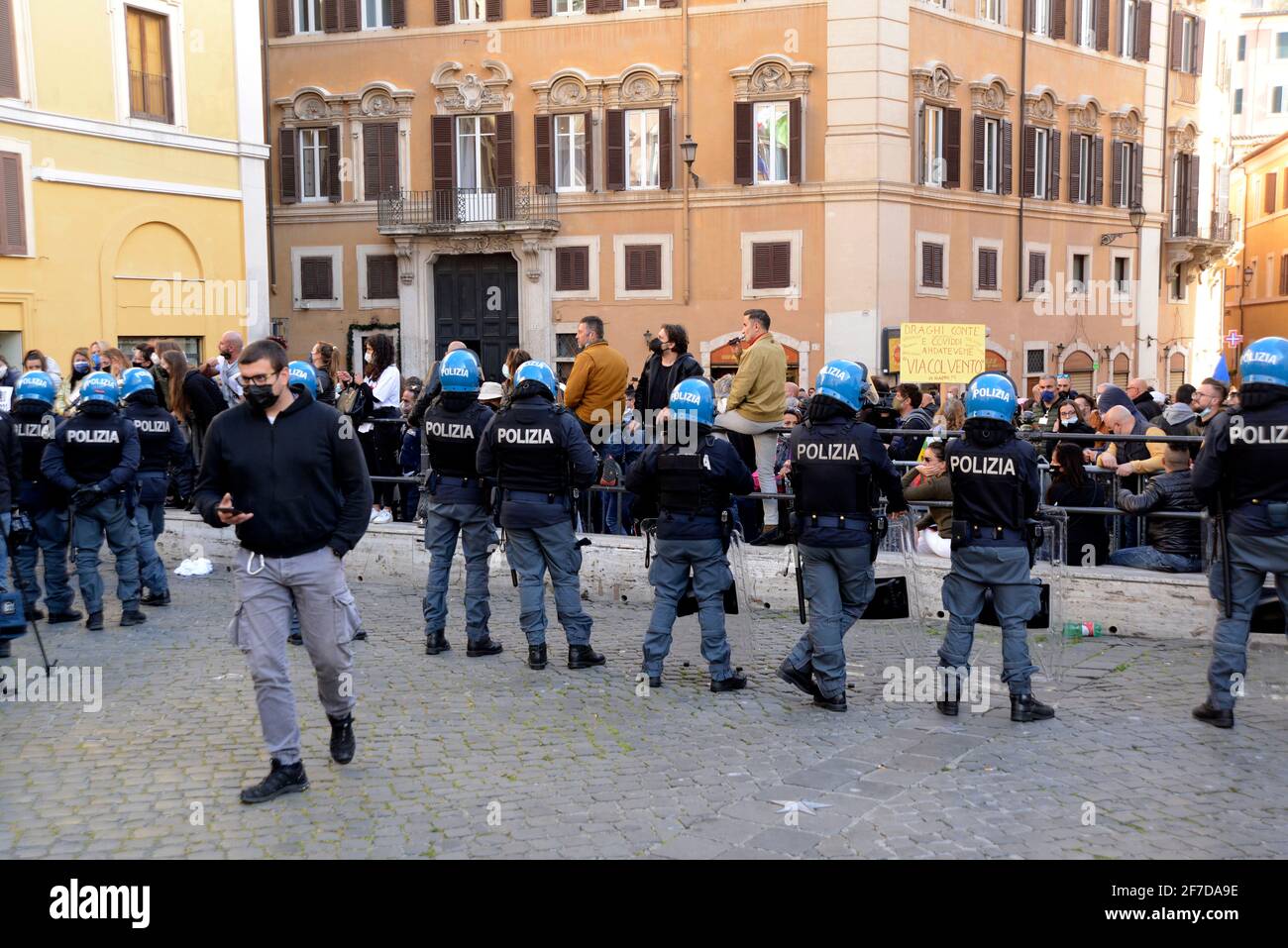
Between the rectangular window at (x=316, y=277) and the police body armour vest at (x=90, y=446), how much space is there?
72.6ft

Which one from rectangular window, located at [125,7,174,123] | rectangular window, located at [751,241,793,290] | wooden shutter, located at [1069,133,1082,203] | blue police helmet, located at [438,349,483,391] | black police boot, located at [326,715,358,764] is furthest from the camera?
wooden shutter, located at [1069,133,1082,203]

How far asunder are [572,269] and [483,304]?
2.30 metres

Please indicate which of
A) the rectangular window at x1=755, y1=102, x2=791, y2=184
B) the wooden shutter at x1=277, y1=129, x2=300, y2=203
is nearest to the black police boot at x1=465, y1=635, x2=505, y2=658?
the rectangular window at x1=755, y1=102, x2=791, y2=184

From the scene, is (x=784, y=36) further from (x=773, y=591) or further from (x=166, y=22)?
(x=773, y=591)

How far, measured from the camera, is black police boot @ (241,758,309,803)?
6371 mm

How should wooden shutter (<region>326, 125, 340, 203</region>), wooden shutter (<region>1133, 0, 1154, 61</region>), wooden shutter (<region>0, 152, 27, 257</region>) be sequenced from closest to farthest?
wooden shutter (<region>0, 152, 27, 257</region>) → wooden shutter (<region>326, 125, 340, 203</region>) → wooden shutter (<region>1133, 0, 1154, 61</region>)

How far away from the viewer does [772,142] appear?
28.9 metres

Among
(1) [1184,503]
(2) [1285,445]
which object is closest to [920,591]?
(1) [1184,503]

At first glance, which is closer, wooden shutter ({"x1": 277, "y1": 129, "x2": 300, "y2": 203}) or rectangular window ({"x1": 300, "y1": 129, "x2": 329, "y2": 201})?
rectangular window ({"x1": 300, "y1": 129, "x2": 329, "y2": 201})

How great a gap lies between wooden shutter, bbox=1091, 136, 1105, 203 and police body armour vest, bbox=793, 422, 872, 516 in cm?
2947

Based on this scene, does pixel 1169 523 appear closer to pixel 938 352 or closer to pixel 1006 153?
pixel 938 352

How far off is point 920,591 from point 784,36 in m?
20.8

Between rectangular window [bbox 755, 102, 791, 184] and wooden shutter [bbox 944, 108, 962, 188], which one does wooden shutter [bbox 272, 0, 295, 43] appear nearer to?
rectangular window [bbox 755, 102, 791, 184]

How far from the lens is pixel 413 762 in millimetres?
7004
